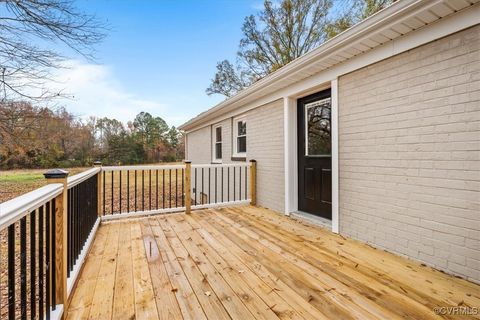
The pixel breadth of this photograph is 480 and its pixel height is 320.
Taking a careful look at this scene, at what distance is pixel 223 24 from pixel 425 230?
901 centimetres

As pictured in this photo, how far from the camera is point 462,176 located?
6.94ft

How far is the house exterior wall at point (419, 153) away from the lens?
2078 mm

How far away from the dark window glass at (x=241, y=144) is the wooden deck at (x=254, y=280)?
120 inches

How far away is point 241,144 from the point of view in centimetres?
621

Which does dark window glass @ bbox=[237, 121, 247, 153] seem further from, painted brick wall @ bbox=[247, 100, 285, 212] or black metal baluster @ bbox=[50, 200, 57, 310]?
black metal baluster @ bbox=[50, 200, 57, 310]

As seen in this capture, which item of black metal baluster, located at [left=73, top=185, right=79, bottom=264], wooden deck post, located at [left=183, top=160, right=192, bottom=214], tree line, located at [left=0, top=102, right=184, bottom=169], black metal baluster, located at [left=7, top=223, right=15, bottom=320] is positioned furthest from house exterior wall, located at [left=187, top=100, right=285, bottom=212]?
tree line, located at [left=0, top=102, right=184, bottom=169]

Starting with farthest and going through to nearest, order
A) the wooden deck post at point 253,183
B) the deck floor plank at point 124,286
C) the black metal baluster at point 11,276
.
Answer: the wooden deck post at point 253,183
the deck floor plank at point 124,286
the black metal baluster at point 11,276

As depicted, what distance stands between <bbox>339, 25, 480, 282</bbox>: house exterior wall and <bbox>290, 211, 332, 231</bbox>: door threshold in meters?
0.35

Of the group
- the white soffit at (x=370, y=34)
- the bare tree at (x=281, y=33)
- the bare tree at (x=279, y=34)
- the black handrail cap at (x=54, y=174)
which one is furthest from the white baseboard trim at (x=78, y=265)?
the bare tree at (x=279, y=34)

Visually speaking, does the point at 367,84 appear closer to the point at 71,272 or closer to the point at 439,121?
the point at 439,121

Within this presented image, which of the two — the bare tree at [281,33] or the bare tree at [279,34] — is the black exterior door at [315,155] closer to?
the bare tree at [281,33]

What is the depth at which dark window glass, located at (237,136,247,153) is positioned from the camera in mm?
5996

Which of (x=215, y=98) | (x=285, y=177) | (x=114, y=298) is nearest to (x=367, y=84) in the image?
(x=285, y=177)

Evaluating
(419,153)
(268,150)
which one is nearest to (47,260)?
(419,153)
